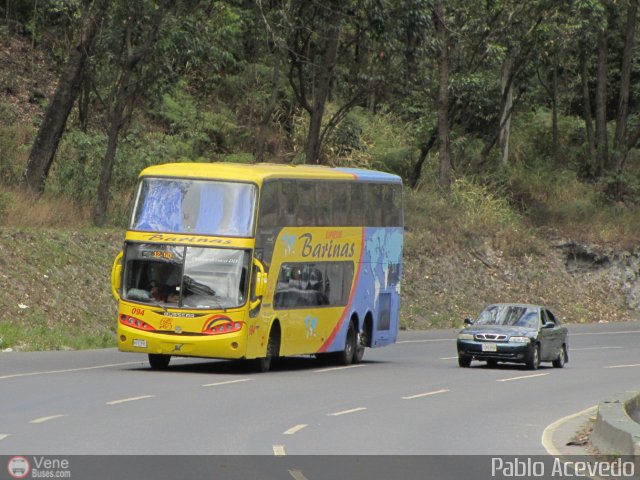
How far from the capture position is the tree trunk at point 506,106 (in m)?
54.9

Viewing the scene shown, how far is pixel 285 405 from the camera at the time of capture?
19312 mm

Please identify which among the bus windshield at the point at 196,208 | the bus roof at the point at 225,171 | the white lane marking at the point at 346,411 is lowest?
the white lane marking at the point at 346,411

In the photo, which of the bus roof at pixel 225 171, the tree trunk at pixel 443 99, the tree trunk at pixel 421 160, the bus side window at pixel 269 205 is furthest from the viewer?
the tree trunk at pixel 421 160

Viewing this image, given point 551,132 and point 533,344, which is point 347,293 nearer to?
point 533,344

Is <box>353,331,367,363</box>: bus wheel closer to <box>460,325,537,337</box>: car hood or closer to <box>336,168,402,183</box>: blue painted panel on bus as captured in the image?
<box>460,325,537,337</box>: car hood

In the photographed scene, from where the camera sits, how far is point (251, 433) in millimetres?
15742

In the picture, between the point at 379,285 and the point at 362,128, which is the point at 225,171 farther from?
the point at 362,128

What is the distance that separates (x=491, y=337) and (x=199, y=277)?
7523 mm

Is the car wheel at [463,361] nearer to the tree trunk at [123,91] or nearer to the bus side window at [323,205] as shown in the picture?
the bus side window at [323,205]

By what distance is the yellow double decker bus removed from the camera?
24688 mm

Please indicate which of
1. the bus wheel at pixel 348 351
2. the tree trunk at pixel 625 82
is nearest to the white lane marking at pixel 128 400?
the bus wheel at pixel 348 351

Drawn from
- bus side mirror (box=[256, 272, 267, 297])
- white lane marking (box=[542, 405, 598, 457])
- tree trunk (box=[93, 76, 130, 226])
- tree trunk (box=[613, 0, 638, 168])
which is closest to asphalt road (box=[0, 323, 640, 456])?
white lane marking (box=[542, 405, 598, 457])
